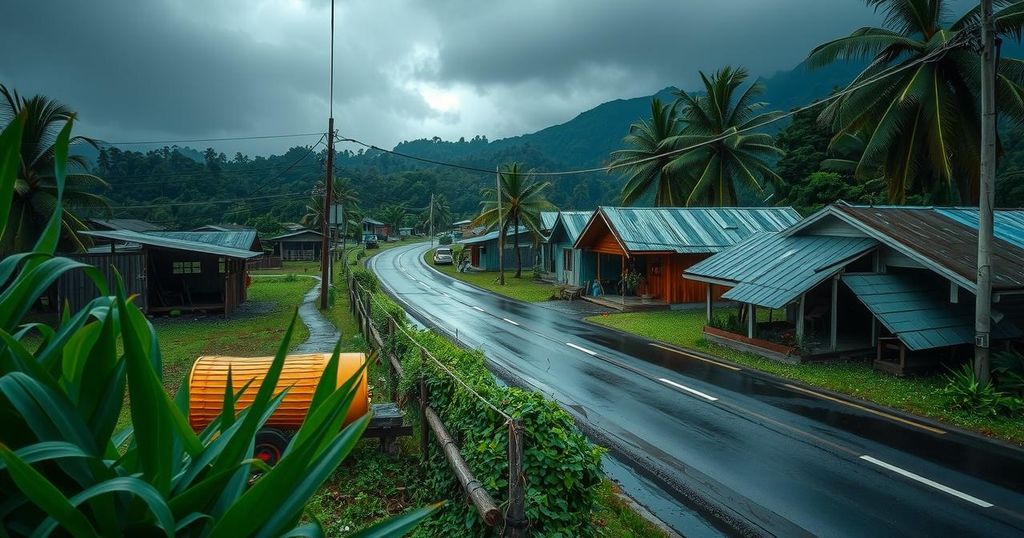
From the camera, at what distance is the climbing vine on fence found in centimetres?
553

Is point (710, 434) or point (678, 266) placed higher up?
point (678, 266)

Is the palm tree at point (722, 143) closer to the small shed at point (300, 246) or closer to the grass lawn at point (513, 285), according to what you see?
the grass lawn at point (513, 285)

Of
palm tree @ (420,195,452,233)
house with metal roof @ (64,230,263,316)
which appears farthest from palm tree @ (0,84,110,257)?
palm tree @ (420,195,452,233)

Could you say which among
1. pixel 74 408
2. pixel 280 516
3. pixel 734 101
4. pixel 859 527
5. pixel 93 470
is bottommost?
pixel 859 527

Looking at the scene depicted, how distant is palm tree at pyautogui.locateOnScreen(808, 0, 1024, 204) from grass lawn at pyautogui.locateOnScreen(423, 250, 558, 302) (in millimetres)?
16662

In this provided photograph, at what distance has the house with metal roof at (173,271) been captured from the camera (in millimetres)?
22656

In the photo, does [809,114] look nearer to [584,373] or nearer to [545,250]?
[545,250]

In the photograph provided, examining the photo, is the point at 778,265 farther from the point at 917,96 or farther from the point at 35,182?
the point at 35,182

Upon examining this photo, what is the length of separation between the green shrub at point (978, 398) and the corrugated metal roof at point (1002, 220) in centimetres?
677

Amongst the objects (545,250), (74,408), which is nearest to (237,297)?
(545,250)

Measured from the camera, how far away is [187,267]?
96.0ft

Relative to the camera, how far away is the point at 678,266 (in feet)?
90.0

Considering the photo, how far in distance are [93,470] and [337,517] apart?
6.02 metres

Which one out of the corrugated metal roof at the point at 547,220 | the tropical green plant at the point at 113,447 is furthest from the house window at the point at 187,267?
the tropical green plant at the point at 113,447
